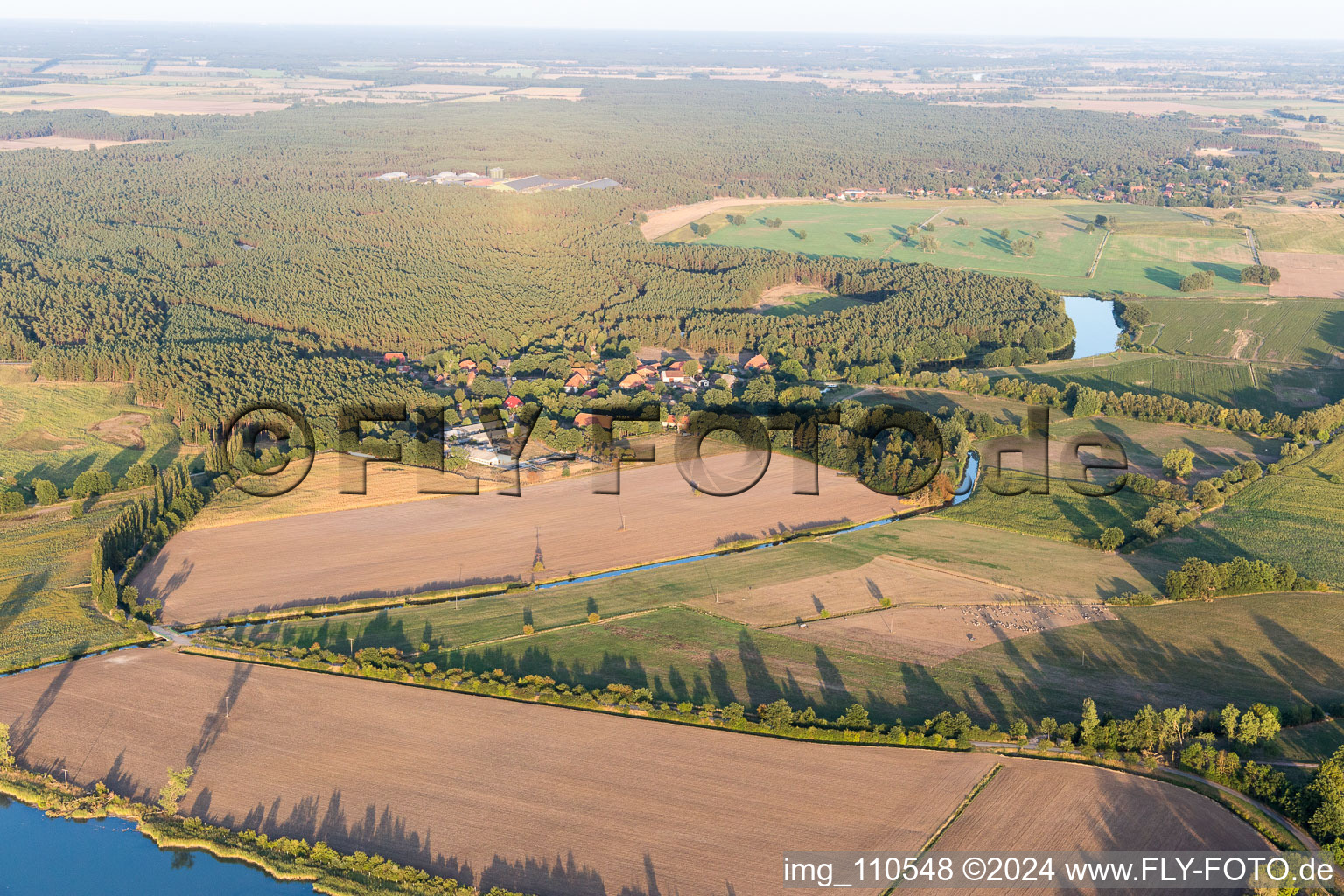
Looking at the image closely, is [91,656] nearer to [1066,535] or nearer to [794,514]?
[794,514]

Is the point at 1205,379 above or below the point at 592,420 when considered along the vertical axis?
above

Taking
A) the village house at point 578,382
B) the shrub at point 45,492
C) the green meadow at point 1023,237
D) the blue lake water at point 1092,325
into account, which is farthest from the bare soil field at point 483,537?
the green meadow at point 1023,237

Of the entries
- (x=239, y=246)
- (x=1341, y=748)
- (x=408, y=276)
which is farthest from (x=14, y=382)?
(x=1341, y=748)

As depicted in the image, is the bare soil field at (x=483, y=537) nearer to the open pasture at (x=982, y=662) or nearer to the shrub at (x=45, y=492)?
the open pasture at (x=982, y=662)

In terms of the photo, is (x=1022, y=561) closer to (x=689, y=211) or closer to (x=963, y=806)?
(x=963, y=806)

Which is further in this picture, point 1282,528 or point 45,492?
point 45,492

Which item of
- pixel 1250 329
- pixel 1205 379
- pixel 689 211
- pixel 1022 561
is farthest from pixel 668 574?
pixel 689 211

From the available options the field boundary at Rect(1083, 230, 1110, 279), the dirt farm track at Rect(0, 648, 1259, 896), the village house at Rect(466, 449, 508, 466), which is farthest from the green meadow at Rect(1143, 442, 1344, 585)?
the field boundary at Rect(1083, 230, 1110, 279)
